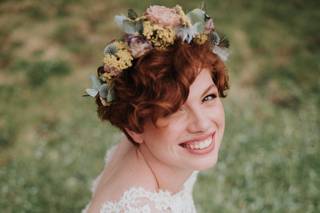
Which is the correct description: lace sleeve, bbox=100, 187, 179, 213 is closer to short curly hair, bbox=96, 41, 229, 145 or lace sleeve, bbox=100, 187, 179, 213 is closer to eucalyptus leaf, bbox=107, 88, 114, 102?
short curly hair, bbox=96, 41, 229, 145

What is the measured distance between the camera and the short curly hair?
2.94 meters

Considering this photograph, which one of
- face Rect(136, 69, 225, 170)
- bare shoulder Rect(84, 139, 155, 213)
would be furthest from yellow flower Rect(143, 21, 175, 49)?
bare shoulder Rect(84, 139, 155, 213)

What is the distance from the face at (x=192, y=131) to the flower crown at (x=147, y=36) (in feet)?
0.83

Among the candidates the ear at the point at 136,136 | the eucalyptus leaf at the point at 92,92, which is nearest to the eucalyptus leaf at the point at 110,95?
the eucalyptus leaf at the point at 92,92

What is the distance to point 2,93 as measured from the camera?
743 centimetres

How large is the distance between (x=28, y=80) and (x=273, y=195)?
162 inches

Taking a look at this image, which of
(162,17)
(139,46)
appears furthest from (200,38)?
(139,46)

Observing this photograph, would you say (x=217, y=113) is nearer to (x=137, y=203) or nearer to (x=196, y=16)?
(x=196, y=16)

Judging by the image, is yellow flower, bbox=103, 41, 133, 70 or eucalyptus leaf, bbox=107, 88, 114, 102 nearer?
yellow flower, bbox=103, 41, 133, 70

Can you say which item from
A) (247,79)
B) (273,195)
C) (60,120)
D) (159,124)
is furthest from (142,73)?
(247,79)

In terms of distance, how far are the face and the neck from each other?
6 centimetres

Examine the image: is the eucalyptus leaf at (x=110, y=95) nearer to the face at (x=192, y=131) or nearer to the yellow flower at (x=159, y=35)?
the face at (x=192, y=131)

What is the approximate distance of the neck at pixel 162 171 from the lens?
3332mm

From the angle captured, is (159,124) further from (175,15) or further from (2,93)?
(2,93)
